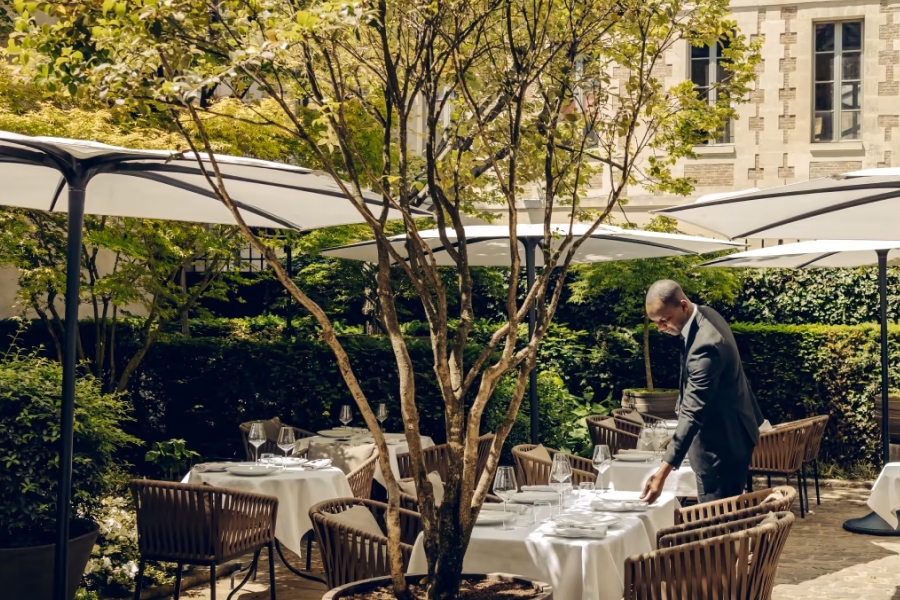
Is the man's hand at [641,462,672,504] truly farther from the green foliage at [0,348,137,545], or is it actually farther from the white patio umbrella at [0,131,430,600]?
the green foliage at [0,348,137,545]

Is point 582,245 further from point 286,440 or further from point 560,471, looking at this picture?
point 560,471

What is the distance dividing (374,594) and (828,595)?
14.8ft

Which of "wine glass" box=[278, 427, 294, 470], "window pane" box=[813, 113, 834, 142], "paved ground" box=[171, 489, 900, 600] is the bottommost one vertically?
"paved ground" box=[171, 489, 900, 600]

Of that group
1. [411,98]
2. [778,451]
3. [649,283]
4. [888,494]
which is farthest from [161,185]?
[649,283]

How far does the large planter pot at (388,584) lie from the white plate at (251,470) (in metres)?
3.49

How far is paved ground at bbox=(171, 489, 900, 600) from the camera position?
7.74m

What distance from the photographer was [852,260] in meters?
12.3

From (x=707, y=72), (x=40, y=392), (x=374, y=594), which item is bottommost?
(x=374, y=594)

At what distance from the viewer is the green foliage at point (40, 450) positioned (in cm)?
605

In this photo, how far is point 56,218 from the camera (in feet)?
35.7

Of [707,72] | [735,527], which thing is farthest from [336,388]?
[707,72]

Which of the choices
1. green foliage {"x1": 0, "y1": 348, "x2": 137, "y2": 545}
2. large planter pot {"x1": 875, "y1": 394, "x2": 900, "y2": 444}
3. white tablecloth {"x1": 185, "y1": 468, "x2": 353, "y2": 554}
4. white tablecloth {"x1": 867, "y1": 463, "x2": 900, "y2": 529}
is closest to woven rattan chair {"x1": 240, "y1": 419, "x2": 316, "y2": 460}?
white tablecloth {"x1": 185, "y1": 468, "x2": 353, "y2": 554}

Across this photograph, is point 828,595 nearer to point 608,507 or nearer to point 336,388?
point 608,507

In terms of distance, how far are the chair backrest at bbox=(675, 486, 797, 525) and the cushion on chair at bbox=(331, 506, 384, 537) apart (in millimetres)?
1674
